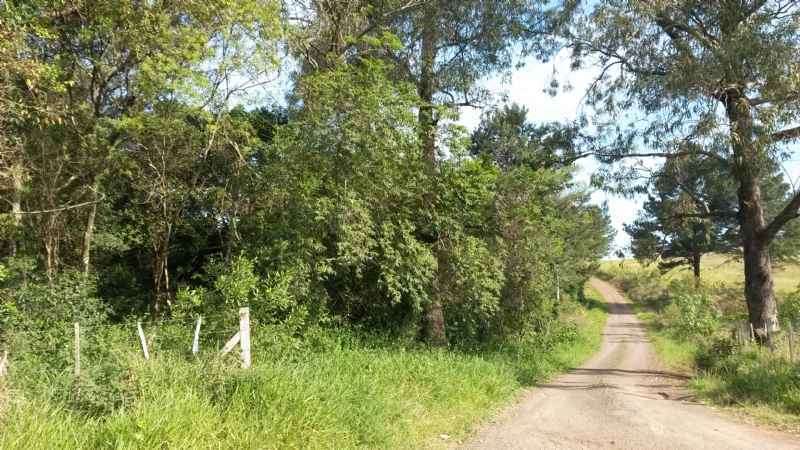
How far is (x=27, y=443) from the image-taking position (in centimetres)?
428

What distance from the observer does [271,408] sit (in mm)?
5738

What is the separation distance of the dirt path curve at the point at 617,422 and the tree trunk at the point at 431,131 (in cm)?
303

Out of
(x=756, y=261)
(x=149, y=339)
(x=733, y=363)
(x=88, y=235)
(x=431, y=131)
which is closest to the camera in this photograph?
(x=149, y=339)

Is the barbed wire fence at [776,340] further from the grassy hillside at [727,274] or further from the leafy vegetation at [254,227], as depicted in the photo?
the grassy hillside at [727,274]

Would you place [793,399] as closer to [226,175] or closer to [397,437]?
[397,437]

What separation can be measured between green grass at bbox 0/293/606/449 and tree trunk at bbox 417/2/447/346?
425 cm

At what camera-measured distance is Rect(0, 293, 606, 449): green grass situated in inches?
184

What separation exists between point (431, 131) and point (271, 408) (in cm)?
879

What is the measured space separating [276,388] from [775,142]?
12.4m

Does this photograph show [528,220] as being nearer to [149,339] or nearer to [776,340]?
[776,340]

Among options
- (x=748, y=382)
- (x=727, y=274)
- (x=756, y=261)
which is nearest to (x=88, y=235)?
(x=748, y=382)

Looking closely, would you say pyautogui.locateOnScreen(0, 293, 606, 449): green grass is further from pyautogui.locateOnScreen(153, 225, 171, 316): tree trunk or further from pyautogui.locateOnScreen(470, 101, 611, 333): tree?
pyautogui.locateOnScreen(470, 101, 611, 333): tree

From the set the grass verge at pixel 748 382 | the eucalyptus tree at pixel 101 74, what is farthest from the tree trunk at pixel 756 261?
the eucalyptus tree at pixel 101 74

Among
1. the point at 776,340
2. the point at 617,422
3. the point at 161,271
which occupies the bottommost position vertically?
the point at 617,422
